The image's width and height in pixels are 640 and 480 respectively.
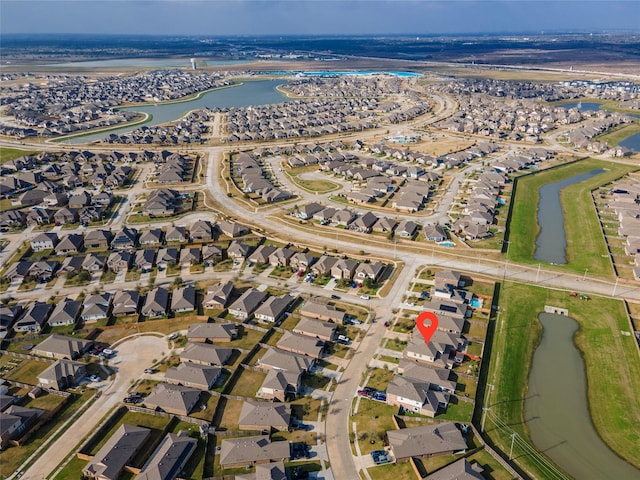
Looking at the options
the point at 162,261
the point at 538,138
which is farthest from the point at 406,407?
the point at 538,138

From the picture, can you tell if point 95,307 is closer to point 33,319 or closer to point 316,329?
point 33,319

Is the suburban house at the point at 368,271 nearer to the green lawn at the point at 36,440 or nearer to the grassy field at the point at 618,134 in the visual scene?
the green lawn at the point at 36,440

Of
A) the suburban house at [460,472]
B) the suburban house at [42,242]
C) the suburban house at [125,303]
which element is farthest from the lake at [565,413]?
the suburban house at [42,242]

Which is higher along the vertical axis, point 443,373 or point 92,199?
point 92,199

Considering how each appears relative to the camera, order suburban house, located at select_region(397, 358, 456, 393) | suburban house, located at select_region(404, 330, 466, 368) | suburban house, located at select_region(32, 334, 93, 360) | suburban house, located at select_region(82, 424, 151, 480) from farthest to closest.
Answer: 1. suburban house, located at select_region(32, 334, 93, 360)
2. suburban house, located at select_region(404, 330, 466, 368)
3. suburban house, located at select_region(397, 358, 456, 393)
4. suburban house, located at select_region(82, 424, 151, 480)

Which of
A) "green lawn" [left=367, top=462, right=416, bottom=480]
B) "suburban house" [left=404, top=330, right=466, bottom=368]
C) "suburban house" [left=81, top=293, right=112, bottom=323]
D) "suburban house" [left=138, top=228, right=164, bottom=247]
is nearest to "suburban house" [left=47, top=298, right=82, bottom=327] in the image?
"suburban house" [left=81, top=293, right=112, bottom=323]

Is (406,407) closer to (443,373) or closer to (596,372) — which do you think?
(443,373)

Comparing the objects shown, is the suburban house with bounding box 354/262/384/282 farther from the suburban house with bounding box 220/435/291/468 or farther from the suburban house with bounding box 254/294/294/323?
the suburban house with bounding box 220/435/291/468
